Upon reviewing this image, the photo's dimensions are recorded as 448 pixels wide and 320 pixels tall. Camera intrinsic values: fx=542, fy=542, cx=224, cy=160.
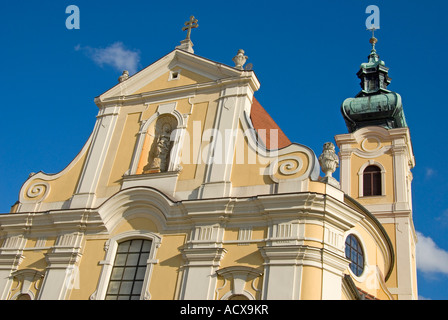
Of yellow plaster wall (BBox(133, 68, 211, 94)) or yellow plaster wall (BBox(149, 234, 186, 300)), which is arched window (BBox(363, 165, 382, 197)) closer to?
yellow plaster wall (BBox(133, 68, 211, 94))

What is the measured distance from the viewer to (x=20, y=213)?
14.9 metres

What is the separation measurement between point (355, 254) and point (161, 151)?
5.89m

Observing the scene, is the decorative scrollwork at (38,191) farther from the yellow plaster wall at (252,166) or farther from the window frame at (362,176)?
the window frame at (362,176)

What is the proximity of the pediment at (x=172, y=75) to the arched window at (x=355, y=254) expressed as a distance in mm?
5609

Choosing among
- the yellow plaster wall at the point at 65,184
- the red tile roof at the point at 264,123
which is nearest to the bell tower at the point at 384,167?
the red tile roof at the point at 264,123

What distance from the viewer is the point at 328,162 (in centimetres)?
1282

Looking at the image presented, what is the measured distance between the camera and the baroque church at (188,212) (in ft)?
38.7

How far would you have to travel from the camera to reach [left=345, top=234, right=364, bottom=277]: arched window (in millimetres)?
13938

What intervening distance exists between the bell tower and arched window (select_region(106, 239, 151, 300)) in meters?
11.0

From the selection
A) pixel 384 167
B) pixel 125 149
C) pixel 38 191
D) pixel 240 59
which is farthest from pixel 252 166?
pixel 384 167

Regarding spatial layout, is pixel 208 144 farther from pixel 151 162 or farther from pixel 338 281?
pixel 338 281

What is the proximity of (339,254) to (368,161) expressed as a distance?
13.4 metres

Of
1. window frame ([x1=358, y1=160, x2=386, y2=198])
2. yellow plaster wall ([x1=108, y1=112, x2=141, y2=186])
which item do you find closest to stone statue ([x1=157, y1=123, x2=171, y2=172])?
yellow plaster wall ([x1=108, y1=112, x2=141, y2=186])
